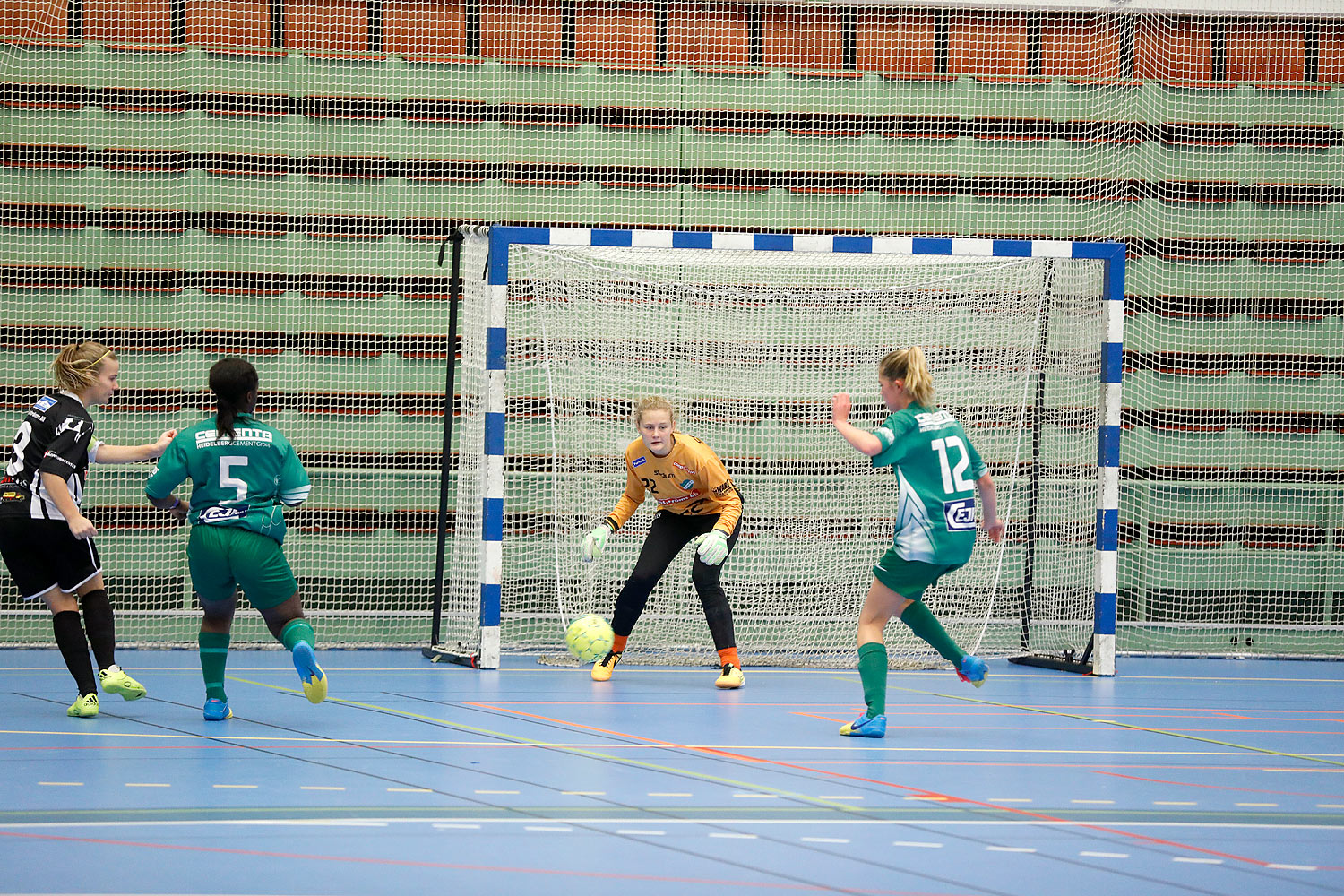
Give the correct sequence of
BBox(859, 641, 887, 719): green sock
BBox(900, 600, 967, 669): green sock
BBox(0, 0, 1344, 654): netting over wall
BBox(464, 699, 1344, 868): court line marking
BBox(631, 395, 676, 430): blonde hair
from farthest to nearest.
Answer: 1. BBox(0, 0, 1344, 654): netting over wall
2. BBox(631, 395, 676, 430): blonde hair
3. BBox(900, 600, 967, 669): green sock
4. BBox(859, 641, 887, 719): green sock
5. BBox(464, 699, 1344, 868): court line marking

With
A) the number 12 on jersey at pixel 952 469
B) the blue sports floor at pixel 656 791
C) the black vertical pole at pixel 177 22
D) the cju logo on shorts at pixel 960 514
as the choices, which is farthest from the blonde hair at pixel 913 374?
the black vertical pole at pixel 177 22

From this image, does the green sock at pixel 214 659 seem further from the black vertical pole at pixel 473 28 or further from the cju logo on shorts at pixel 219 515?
the black vertical pole at pixel 473 28

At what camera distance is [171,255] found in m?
9.80

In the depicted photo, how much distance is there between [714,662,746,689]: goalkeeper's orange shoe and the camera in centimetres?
705

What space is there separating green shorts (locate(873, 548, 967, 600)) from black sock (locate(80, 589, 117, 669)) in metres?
3.17

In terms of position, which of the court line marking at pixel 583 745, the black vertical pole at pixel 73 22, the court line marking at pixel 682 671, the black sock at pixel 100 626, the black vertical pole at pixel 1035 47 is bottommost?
the court line marking at pixel 682 671

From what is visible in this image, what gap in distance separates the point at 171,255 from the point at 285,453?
4.98 metres

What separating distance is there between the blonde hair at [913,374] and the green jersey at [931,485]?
0.06 metres

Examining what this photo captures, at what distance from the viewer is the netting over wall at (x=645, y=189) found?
9.76m

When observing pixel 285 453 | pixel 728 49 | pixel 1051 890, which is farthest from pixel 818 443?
pixel 1051 890

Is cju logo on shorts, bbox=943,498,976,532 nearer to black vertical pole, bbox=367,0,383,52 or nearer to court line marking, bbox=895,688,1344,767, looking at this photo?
court line marking, bbox=895,688,1344,767

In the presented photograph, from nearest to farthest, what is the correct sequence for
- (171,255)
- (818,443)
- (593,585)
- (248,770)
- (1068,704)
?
(248,770) < (1068,704) < (593,585) < (818,443) < (171,255)

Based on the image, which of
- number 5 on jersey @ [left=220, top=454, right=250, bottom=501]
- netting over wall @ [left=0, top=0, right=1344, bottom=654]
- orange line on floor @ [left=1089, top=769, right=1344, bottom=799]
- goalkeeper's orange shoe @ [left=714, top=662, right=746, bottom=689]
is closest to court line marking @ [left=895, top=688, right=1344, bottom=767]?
orange line on floor @ [left=1089, top=769, right=1344, bottom=799]

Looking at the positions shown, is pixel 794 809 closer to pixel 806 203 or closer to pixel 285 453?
pixel 285 453
